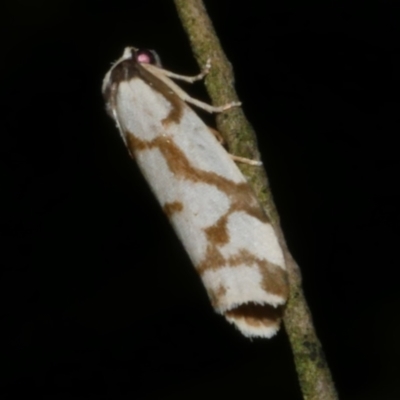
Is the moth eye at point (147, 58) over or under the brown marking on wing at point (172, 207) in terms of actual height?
over

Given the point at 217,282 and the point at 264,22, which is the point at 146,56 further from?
the point at 264,22

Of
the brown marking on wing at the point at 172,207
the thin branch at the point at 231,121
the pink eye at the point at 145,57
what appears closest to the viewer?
the thin branch at the point at 231,121

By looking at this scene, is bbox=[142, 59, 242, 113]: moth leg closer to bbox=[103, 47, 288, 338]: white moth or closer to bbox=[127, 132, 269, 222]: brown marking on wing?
bbox=[103, 47, 288, 338]: white moth

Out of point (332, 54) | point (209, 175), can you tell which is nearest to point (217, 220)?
point (209, 175)

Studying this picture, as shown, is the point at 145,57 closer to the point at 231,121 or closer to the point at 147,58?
the point at 147,58

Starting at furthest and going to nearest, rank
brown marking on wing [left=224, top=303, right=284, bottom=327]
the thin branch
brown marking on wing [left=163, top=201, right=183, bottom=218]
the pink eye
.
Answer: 1. the pink eye
2. brown marking on wing [left=163, top=201, right=183, bottom=218]
3. brown marking on wing [left=224, top=303, right=284, bottom=327]
4. the thin branch

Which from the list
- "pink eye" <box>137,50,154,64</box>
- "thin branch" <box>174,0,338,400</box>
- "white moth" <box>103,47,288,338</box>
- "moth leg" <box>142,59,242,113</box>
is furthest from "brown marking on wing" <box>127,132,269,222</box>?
"thin branch" <box>174,0,338,400</box>

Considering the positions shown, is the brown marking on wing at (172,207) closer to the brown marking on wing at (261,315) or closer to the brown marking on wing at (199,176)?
the brown marking on wing at (199,176)

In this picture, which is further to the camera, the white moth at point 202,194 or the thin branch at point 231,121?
the white moth at point 202,194

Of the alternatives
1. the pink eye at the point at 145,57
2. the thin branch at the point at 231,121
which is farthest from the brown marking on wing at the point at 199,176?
the thin branch at the point at 231,121
